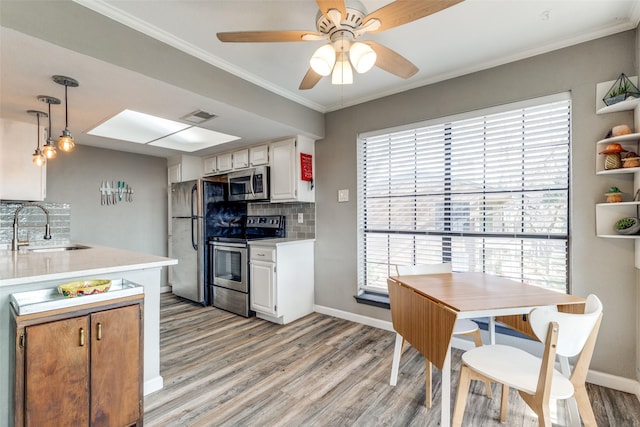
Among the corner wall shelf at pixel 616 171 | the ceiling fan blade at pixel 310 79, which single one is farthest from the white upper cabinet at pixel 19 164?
the corner wall shelf at pixel 616 171

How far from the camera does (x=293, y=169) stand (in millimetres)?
3494

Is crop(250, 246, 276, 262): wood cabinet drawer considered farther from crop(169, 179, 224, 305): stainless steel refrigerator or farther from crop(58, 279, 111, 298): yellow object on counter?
crop(58, 279, 111, 298): yellow object on counter

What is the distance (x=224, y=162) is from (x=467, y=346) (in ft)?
12.1

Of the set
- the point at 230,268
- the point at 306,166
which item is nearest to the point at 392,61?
the point at 306,166

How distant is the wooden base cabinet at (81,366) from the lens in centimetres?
135

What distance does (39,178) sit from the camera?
3.10m

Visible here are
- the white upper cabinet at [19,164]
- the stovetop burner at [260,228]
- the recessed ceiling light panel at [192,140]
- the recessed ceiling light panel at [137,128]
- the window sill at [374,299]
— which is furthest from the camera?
the stovetop burner at [260,228]

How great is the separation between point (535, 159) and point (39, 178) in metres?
4.75

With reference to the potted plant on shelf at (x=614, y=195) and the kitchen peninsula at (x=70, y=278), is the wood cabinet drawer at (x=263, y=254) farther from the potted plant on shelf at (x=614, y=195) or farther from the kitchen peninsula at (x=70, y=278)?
the potted plant on shelf at (x=614, y=195)

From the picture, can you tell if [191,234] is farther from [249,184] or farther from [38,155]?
[38,155]

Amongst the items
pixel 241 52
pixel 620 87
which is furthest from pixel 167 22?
pixel 620 87

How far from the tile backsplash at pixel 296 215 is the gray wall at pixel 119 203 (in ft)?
6.01

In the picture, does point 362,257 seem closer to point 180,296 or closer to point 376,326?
point 376,326

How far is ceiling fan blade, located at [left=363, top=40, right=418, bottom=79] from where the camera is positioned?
1.69m
